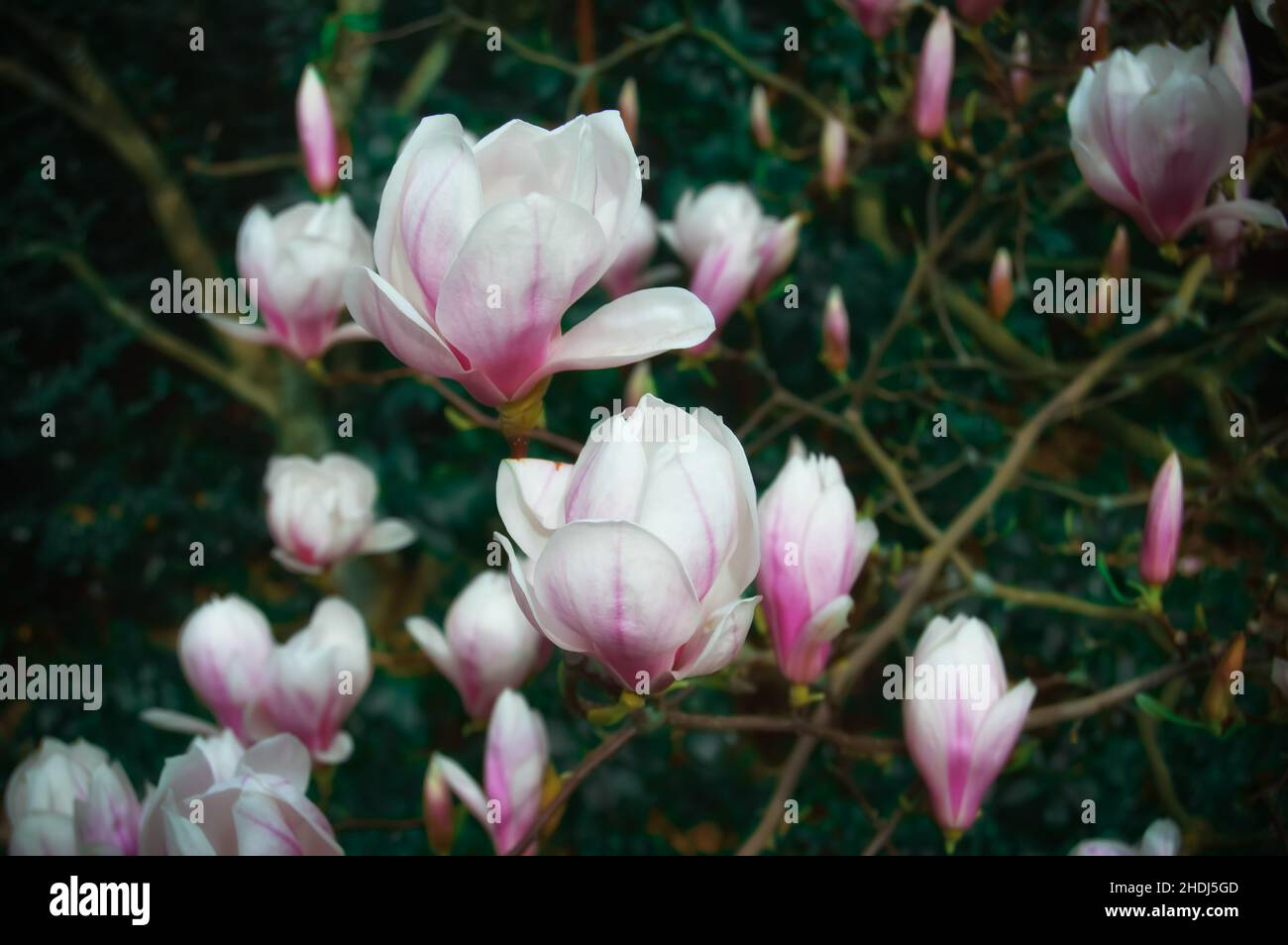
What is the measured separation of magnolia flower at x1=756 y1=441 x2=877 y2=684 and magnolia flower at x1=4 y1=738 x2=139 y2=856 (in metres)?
0.25

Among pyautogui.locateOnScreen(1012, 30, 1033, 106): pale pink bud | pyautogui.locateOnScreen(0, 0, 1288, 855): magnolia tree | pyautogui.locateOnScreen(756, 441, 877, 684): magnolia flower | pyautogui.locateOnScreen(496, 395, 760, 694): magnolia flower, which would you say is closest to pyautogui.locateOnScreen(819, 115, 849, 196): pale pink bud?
pyautogui.locateOnScreen(0, 0, 1288, 855): magnolia tree

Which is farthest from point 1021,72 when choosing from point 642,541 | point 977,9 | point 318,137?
point 642,541

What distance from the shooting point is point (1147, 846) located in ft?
1.53

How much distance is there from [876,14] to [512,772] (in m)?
0.49

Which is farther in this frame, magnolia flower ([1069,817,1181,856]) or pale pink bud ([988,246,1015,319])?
pale pink bud ([988,246,1015,319])

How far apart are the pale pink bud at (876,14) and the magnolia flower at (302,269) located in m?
0.33

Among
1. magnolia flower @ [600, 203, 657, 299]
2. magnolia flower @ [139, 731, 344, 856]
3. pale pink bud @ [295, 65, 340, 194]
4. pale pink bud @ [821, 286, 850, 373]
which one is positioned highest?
pale pink bud @ [295, 65, 340, 194]

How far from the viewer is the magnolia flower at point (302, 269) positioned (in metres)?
0.54

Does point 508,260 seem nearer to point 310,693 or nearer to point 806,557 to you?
point 806,557

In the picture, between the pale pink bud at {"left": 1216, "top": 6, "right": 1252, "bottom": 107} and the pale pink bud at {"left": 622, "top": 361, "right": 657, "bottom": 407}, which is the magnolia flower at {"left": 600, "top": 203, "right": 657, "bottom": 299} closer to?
the pale pink bud at {"left": 622, "top": 361, "right": 657, "bottom": 407}

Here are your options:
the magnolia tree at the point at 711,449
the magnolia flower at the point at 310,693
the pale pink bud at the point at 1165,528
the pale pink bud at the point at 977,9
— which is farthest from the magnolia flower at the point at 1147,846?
the pale pink bud at the point at 977,9

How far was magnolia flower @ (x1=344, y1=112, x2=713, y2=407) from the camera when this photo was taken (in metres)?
0.28

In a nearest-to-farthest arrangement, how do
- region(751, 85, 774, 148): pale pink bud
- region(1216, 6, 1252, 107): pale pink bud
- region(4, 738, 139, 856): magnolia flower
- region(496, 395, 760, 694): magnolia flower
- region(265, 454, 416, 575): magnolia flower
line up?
region(496, 395, 760, 694): magnolia flower, region(4, 738, 139, 856): magnolia flower, region(1216, 6, 1252, 107): pale pink bud, region(265, 454, 416, 575): magnolia flower, region(751, 85, 774, 148): pale pink bud
